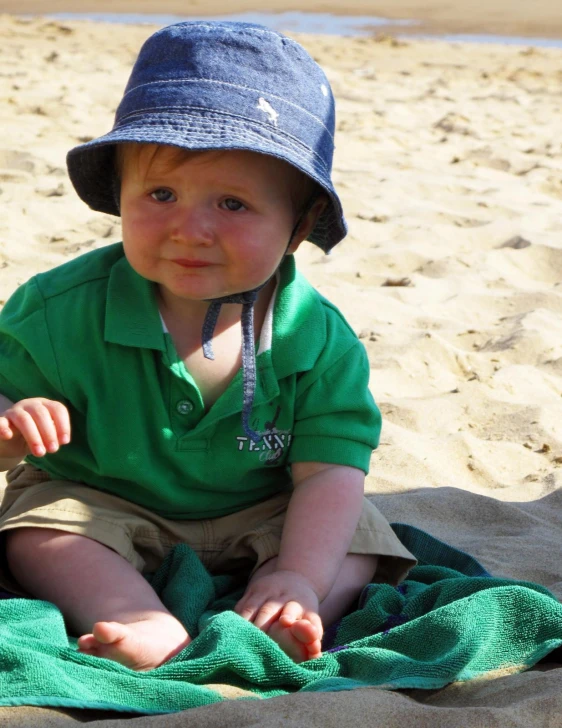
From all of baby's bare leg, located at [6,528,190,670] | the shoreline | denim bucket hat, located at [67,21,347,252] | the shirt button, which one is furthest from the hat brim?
→ the shoreline

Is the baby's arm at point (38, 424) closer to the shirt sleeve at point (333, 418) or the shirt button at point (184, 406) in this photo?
the shirt button at point (184, 406)

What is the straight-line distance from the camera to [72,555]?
6.95ft

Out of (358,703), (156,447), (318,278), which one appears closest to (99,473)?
(156,447)

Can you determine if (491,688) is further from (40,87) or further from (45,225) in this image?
(40,87)

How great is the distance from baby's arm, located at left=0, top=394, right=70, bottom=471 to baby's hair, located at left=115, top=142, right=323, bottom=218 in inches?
19.6

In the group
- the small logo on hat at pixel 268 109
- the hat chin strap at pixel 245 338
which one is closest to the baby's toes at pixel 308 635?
the hat chin strap at pixel 245 338

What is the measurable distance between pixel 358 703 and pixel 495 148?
586 cm

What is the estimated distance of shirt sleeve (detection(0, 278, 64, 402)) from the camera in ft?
7.18

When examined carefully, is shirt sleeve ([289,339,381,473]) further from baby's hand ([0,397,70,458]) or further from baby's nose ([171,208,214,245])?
baby's hand ([0,397,70,458])

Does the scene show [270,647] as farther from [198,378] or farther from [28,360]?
[28,360]

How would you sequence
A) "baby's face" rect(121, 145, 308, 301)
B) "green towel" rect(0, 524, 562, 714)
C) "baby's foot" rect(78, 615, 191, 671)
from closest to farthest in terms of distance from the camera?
"green towel" rect(0, 524, 562, 714)
"baby's foot" rect(78, 615, 191, 671)
"baby's face" rect(121, 145, 308, 301)

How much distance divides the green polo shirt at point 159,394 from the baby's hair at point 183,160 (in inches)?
7.8

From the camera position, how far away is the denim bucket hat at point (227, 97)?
202cm

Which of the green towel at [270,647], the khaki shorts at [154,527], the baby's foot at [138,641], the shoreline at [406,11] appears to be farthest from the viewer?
the shoreline at [406,11]
